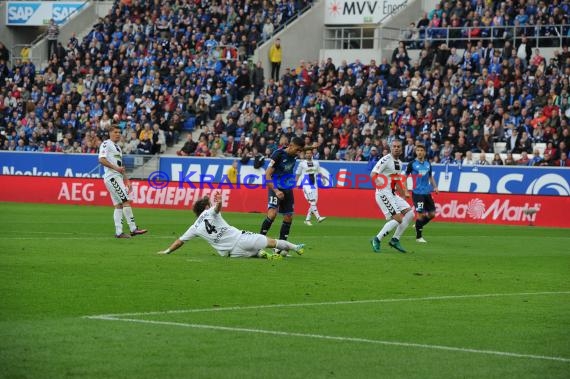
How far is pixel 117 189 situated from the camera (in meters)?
24.7

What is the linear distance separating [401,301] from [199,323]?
3291mm

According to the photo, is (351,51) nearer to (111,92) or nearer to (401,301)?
(111,92)

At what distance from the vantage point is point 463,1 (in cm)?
4738

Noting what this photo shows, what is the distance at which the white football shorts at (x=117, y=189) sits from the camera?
80.7 ft

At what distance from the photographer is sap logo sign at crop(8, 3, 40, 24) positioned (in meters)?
62.7

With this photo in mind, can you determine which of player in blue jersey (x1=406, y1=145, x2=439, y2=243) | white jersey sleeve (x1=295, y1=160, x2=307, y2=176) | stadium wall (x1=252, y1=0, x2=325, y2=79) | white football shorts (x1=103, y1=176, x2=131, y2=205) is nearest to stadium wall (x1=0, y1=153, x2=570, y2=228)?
white jersey sleeve (x1=295, y1=160, x2=307, y2=176)

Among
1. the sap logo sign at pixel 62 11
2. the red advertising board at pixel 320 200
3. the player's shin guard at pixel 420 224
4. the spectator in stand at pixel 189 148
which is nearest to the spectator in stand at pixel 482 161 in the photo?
the red advertising board at pixel 320 200

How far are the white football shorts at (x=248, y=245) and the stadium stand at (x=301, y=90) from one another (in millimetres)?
20723

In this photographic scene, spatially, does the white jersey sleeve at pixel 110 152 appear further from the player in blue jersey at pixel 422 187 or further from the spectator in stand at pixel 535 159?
the spectator in stand at pixel 535 159

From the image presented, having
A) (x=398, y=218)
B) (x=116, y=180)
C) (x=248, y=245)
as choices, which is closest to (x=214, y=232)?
(x=248, y=245)

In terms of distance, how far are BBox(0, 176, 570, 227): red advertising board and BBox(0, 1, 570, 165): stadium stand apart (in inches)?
134

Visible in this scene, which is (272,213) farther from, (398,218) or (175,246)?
(175,246)

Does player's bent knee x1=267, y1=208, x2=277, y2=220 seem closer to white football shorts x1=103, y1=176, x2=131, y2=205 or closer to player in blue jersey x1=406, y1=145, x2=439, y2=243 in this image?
white football shorts x1=103, y1=176, x2=131, y2=205

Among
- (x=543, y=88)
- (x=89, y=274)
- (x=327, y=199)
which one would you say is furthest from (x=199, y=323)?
(x=543, y=88)
